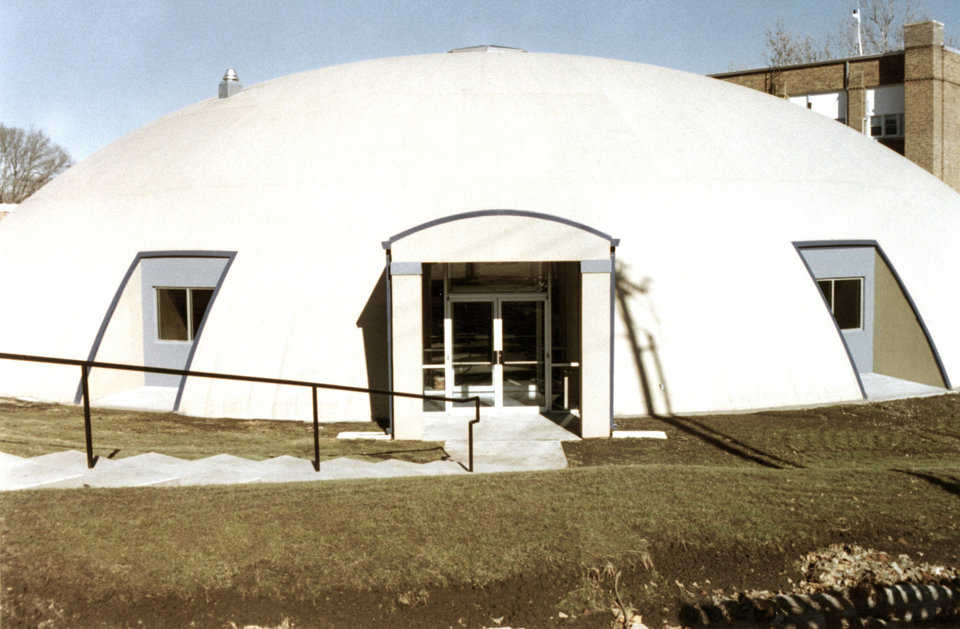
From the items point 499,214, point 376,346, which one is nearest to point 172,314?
point 376,346

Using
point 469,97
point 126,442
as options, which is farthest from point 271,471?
point 469,97

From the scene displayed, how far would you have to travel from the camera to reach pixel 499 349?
573 inches

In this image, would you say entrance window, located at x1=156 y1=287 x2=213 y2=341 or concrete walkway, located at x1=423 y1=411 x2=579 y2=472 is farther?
entrance window, located at x1=156 y1=287 x2=213 y2=341

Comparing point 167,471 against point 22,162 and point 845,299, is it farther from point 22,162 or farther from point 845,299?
point 22,162

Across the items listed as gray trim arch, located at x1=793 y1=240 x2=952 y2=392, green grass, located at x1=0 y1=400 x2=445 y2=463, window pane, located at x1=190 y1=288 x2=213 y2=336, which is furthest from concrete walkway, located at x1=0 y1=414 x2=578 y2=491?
gray trim arch, located at x1=793 y1=240 x2=952 y2=392

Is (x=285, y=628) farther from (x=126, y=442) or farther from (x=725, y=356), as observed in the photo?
(x=725, y=356)

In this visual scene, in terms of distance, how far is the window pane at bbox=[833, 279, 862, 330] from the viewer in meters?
16.3

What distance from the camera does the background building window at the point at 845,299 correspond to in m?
16.2

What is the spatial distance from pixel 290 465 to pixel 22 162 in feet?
234

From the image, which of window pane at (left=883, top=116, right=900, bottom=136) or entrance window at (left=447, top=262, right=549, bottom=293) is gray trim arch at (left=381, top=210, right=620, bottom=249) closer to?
entrance window at (left=447, top=262, right=549, bottom=293)

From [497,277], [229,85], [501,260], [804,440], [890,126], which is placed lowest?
[804,440]

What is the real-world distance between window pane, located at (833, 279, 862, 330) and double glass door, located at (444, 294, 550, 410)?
6.58 m

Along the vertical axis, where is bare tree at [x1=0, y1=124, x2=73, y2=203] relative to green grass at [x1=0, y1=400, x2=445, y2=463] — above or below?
above

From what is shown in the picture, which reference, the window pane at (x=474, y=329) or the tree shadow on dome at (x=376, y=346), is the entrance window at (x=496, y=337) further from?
the tree shadow on dome at (x=376, y=346)
